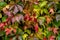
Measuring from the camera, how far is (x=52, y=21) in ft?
7.02

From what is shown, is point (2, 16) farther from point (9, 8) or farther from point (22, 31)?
point (22, 31)

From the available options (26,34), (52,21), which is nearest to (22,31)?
(26,34)

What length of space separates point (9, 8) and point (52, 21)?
1.94 feet

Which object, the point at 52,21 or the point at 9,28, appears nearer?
the point at 9,28

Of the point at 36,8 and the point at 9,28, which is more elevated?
the point at 36,8

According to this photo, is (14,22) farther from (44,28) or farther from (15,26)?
(44,28)

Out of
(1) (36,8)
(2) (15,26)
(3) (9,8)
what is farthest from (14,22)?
(1) (36,8)

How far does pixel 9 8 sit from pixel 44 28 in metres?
0.52

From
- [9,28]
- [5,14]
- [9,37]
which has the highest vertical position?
[5,14]

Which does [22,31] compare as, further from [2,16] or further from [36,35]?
[2,16]

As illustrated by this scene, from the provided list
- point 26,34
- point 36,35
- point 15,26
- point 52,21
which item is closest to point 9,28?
point 15,26

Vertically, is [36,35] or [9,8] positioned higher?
[9,8]

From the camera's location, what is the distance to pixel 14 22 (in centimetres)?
202

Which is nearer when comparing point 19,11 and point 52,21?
point 19,11
